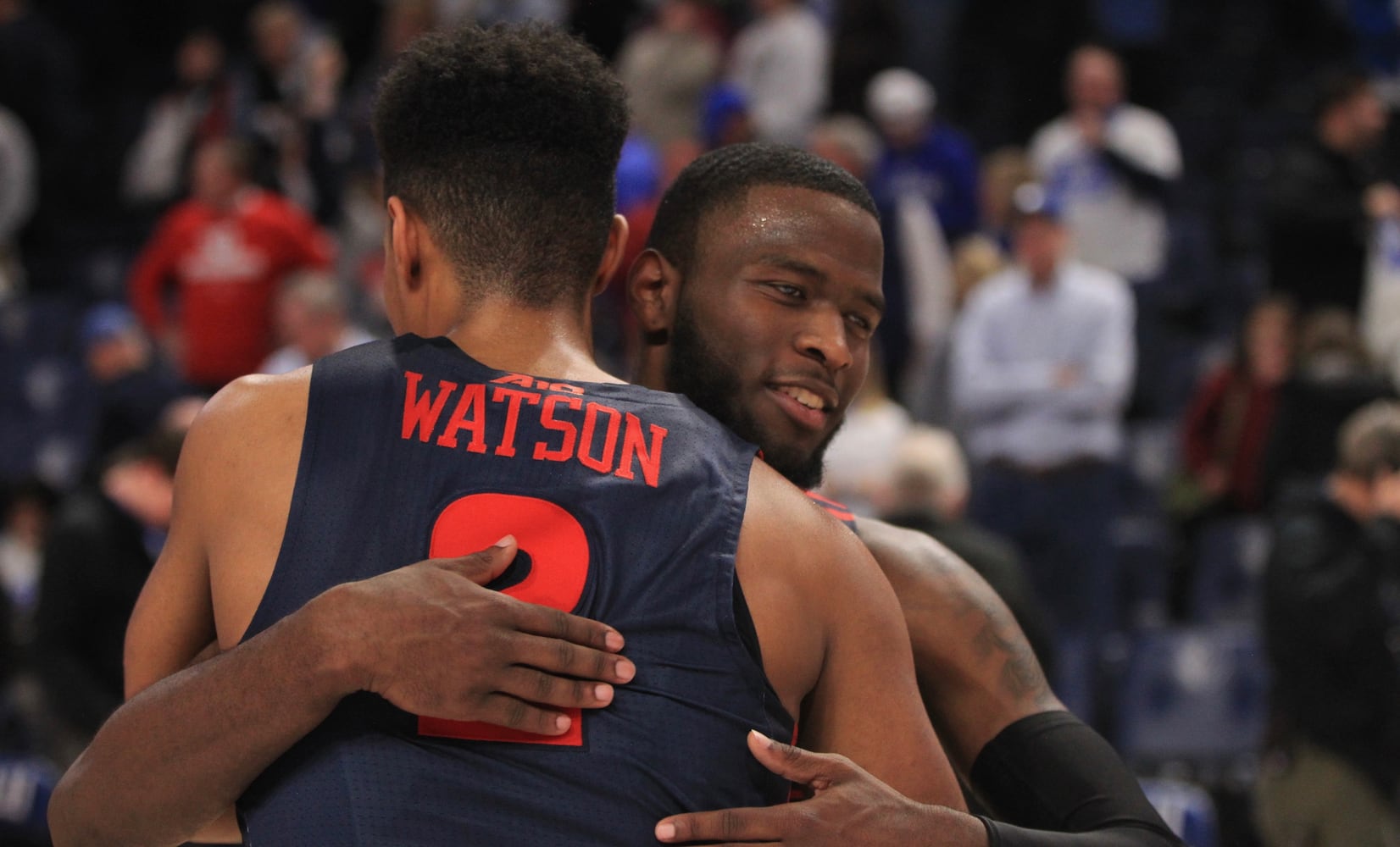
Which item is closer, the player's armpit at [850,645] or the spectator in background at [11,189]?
the player's armpit at [850,645]

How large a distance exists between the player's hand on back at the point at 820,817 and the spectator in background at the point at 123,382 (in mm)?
7586

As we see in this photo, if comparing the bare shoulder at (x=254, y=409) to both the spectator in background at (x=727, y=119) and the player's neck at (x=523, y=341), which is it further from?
the spectator in background at (x=727, y=119)

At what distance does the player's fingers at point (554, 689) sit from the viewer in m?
1.94

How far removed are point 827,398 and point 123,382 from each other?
7.46 meters

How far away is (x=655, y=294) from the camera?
8.94ft

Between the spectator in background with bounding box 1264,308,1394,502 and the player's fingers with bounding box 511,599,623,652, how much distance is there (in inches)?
262

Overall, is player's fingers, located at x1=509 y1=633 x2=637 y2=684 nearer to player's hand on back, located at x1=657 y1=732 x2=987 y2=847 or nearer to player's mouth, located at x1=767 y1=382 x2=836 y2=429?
player's hand on back, located at x1=657 y1=732 x2=987 y2=847

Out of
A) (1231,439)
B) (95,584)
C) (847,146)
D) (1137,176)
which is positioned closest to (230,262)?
(95,584)

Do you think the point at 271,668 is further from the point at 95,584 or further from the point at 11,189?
the point at 11,189

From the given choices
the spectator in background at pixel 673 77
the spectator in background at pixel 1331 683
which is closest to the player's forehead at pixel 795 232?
the spectator in background at pixel 1331 683

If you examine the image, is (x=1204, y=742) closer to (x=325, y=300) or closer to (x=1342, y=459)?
(x=1342, y=459)

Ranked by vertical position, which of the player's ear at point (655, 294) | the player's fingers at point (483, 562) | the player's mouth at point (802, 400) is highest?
the player's ear at point (655, 294)

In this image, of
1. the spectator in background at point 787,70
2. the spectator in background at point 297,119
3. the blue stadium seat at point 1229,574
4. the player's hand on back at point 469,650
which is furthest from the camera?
the spectator in background at point 297,119

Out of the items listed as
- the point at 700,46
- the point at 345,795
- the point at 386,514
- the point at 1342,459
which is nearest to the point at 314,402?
the point at 386,514
